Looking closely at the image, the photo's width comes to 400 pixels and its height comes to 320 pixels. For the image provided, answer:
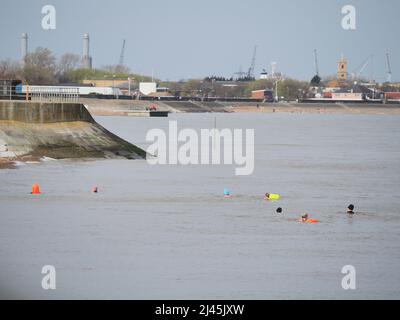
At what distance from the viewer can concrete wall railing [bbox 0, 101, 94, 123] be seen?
194ft

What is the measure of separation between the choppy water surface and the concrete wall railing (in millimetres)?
3447

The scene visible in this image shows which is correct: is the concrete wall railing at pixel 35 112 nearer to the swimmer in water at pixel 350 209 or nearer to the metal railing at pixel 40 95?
the metal railing at pixel 40 95

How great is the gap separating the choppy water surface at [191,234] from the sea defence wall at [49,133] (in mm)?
1705

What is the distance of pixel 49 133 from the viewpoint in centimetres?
5975

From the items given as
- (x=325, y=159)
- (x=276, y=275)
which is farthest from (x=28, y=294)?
(x=325, y=159)

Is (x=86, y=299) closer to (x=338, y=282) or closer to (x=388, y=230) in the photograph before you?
(x=338, y=282)

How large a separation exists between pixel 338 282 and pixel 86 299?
680 centimetres

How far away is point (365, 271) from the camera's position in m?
29.6

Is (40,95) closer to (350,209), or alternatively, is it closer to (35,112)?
(35,112)

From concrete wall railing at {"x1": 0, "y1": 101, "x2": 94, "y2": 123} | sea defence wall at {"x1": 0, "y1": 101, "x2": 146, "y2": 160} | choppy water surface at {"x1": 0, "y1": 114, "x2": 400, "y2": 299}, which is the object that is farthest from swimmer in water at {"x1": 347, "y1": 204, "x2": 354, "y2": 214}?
concrete wall railing at {"x1": 0, "y1": 101, "x2": 94, "y2": 123}

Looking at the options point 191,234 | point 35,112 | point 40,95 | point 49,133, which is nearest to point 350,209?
point 191,234

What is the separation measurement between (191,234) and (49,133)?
26.1 m

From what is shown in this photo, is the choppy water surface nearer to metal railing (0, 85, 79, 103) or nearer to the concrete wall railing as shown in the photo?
the concrete wall railing
